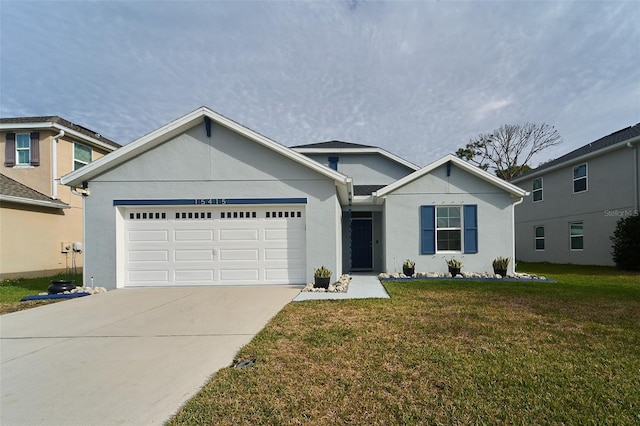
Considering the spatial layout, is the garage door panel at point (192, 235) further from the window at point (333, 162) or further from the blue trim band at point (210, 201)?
the window at point (333, 162)

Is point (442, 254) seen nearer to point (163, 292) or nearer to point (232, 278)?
point (232, 278)

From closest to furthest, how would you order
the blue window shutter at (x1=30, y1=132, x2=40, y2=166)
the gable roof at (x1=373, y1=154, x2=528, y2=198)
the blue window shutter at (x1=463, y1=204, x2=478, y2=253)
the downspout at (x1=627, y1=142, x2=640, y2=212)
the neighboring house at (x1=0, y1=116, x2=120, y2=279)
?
the gable roof at (x1=373, y1=154, x2=528, y2=198) → the blue window shutter at (x1=463, y1=204, x2=478, y2=253) → the neighboring house at (x1=0, y1=116, x2=120, y2=279) → the downspout at (x1=627, y1=142, x2=640, y2=212) → the blue window shutter at (x1=30, y1=132, x2=40, y2=166)

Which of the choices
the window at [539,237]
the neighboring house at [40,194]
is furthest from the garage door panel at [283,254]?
the window at [539,237]

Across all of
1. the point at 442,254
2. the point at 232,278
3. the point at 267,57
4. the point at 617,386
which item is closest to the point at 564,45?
the point at 442,254

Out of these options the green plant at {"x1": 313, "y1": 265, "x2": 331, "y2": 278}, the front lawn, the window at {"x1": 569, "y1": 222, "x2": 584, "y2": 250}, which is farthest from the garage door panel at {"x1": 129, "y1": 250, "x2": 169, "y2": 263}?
the window at {"x1": 569, "y1": 222, "x2": 584, "y2": 250}

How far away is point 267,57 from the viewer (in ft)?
36.9

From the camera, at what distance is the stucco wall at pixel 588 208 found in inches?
546

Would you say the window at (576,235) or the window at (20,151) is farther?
the window at (576,235)

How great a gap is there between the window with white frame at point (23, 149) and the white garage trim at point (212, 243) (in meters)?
7.91

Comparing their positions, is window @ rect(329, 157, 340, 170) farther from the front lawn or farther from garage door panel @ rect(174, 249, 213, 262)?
the front lawn

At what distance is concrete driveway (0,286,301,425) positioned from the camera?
120 inches

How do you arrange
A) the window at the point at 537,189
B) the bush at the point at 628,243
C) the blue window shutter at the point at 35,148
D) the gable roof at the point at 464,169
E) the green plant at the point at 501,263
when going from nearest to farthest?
the green plant at the point at 501,263, the gable roof at the point at 464,169, the bush at the point at 628,243, the blue window shutter at the point at 35,148, the window at the point at 537,189

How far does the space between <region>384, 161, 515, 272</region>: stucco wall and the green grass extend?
10.2 metres

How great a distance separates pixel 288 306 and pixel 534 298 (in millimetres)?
5680
